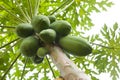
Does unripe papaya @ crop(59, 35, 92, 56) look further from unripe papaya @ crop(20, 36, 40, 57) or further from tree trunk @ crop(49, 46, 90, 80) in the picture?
unripe papaya @ crop(20, 36, 40, 57)

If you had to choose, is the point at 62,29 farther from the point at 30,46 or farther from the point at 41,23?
the point at 30,46

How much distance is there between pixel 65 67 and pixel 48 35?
470 mm

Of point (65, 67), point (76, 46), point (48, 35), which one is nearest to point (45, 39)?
point (48, 35)

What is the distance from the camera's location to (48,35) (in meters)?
2.38

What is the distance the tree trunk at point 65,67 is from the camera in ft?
6.05

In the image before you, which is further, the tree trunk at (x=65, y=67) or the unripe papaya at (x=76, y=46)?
the unripe papaya at (x=76, y=46)

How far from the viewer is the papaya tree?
2.34m

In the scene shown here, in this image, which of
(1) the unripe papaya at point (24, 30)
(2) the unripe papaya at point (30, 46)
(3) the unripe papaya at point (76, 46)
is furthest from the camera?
(1) the unripe papaya at point (24, 30)

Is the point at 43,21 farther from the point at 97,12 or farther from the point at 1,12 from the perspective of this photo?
the point at 97,12

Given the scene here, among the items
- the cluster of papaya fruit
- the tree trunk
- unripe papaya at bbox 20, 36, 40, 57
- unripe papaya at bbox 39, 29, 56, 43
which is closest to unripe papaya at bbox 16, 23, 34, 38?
the cluster of papaya fruit

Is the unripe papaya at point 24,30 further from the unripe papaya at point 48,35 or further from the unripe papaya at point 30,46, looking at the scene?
the unripe papaya at point 48,35

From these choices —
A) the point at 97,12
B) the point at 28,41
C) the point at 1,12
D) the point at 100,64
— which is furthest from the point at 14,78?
the point at 28,41

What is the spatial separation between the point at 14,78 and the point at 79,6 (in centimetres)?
162

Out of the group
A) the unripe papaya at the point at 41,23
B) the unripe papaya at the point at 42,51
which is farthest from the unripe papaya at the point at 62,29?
the unripe papaya at the point at 42,51
